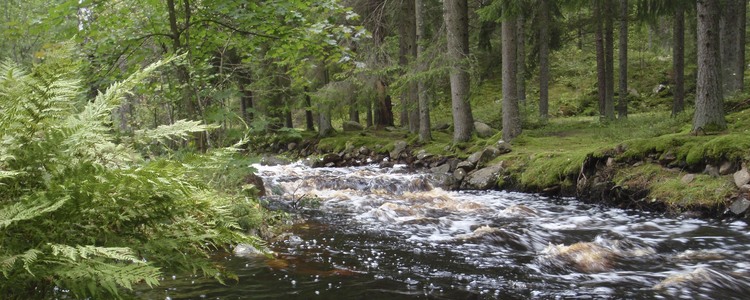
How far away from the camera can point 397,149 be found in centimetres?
1577

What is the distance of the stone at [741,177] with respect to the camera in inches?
270

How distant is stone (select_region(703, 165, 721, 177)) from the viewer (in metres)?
7.41

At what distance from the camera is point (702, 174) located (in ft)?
24.7

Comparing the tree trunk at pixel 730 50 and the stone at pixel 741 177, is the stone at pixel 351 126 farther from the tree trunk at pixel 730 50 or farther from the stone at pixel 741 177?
the stone at pixel 741 177

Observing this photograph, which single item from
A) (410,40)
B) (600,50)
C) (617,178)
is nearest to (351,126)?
(410,40)

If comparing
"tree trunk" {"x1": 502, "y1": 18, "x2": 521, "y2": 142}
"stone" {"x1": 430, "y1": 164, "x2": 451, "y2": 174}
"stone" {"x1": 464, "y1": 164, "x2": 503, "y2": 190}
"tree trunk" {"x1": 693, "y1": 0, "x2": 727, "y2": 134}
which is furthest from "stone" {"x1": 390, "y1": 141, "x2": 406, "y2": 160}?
"tree trunk" {"x1": 693, "y1": 0, "x2": 727, "y2": 134}

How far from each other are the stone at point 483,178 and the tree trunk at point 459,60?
2.92 meters

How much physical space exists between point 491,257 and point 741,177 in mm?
4172

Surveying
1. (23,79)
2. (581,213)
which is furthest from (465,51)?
(23,79)

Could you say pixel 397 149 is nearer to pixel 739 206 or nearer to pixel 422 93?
pixel 422 93

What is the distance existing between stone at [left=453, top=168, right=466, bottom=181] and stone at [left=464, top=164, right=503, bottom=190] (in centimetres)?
16

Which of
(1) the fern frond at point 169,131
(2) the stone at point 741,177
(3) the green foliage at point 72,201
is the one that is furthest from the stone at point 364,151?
(3) the green foliage at point 72,201

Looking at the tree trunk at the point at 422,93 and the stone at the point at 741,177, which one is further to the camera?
the tree trunk at the point at 422,93

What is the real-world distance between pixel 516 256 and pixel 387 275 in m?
1.66
